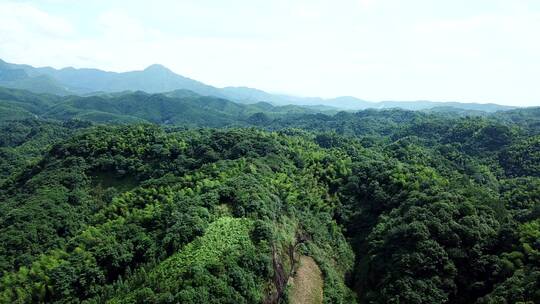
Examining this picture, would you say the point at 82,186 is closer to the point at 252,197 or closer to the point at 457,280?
the point at 252,197

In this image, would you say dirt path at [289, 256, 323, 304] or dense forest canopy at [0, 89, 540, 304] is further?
dirt path at [289, 256, 323, 304]

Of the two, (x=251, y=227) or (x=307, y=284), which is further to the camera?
(x=307, y=284)

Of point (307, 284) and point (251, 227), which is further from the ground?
point (251, 227)

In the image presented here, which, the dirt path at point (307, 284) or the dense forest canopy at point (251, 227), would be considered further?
the dirt path at point (307, 284)

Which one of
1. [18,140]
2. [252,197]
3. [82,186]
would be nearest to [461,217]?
[252,197]
